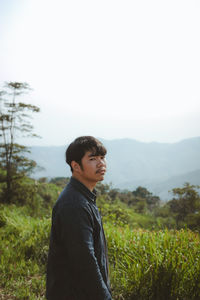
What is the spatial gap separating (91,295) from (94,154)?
2.72 feet

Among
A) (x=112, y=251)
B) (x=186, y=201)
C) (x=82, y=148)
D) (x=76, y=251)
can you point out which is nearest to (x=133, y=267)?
(x=112, y=251)

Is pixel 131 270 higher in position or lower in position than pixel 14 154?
lower

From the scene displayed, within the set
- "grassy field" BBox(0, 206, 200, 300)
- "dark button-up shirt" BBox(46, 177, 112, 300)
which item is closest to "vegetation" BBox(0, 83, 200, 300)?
"grassy field" BBox(0, 206, 200, 300)

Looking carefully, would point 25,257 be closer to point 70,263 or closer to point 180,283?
point 180,283

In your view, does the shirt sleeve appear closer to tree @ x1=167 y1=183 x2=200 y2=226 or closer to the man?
the man

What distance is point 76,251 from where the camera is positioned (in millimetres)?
1212

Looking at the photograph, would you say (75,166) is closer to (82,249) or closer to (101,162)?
(101,162)

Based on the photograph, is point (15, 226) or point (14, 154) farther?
point (14, 154)

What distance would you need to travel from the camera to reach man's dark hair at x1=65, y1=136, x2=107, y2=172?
1502 millimetres

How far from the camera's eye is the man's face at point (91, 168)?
58.8 inches

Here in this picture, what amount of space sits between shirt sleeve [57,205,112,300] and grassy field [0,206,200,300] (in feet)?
4.62

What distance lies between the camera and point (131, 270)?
2693 mm

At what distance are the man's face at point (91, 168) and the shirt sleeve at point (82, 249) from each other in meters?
0.26

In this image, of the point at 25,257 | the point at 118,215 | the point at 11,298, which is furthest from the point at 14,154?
the point at 11,298
